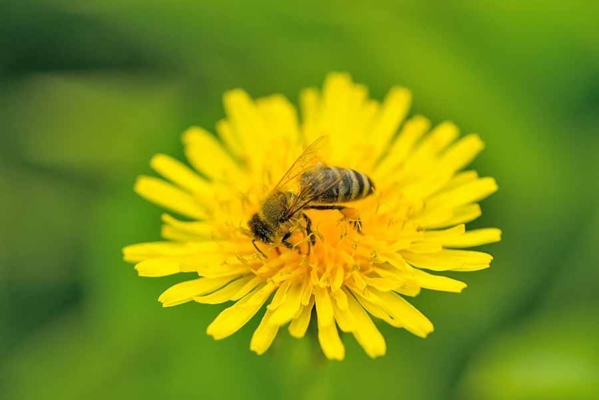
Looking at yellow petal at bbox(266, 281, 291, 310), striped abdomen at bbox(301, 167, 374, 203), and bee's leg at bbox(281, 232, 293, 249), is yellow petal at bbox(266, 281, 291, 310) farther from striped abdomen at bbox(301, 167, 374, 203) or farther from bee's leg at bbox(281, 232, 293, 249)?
striped abdomen at bbox(301, 167, 374, 203)

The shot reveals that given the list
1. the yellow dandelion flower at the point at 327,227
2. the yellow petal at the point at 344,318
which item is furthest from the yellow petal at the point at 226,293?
the yellow petal at the point at 344,318

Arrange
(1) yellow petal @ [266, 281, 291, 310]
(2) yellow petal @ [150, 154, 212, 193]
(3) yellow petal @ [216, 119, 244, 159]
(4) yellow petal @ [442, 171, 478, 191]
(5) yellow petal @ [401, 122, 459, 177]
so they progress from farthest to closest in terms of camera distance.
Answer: (3) yellow petal @ [216, 119, 244, 159]
(2) yellow petal @ [150, 154, 212, 193]
(5) yellow petal @ [401, 122, 459, 177]
(4) yellow petal @ [442, 171, 478, 191]
(1) yellow petal @ [266, 281, 291, 310]

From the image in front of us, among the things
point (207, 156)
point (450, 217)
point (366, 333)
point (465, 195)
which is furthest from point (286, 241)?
point (207, 156)

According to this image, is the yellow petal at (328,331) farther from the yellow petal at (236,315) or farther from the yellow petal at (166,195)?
the yellow petal at (166,195)

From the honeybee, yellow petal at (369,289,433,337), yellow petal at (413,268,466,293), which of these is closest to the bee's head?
the honeybee

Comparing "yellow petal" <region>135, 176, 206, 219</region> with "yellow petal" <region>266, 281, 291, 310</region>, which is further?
"yellow petal" <region>135, 176, 206, 219</region>

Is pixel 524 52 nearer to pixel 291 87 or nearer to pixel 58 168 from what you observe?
pixel 291 87
